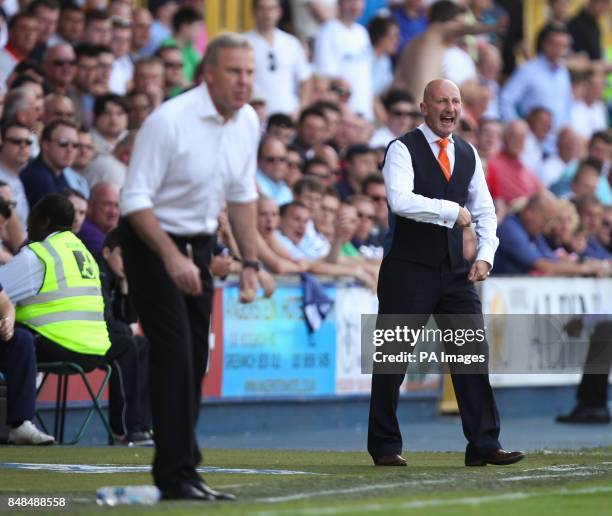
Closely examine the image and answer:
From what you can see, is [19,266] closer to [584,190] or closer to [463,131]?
[463,131]

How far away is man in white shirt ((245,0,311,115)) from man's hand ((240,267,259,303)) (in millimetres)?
10936

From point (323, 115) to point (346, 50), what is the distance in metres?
2.41

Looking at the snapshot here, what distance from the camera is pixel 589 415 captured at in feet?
56.3

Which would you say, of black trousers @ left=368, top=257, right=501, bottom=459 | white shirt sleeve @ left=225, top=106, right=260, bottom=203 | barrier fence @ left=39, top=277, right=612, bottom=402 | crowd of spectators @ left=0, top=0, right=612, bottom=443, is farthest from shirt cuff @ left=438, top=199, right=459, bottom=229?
barrier fence @ left=39, top=277, right=612, bottom=402

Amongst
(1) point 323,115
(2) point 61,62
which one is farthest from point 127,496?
(1) point 323,115

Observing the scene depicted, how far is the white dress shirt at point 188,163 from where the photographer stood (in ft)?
25.3

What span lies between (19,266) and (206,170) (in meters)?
4.76

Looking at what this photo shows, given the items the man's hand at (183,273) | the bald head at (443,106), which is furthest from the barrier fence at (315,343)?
the man's hand at (183,273)

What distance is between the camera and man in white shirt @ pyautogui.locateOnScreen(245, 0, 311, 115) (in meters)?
19.2

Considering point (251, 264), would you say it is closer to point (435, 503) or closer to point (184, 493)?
point (184, 493)

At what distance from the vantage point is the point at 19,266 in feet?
40.3

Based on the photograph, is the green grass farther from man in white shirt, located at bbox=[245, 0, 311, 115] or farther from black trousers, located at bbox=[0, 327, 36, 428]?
man in white shirt, located at bbox=[245, 0, 311, 115]

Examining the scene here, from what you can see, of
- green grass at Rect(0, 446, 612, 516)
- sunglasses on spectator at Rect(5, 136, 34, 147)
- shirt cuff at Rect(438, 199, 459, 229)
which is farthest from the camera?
sunglasses on spectator at Rect(5, 136, 34, 147)

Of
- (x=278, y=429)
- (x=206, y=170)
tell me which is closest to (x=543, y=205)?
(x=278, y=429)
